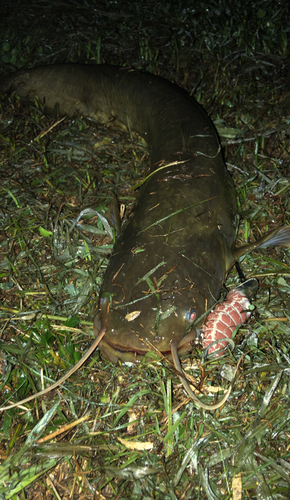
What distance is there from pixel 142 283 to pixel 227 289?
56 centimetres

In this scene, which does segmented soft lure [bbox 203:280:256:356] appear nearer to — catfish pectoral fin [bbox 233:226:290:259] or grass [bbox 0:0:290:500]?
grass [bbox 0:0:290:500]

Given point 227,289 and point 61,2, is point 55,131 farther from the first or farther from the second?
point 61,2

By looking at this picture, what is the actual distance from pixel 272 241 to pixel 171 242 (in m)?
0.66

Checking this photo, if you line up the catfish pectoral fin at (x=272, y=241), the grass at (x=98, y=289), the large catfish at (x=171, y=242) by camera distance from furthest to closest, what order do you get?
the catfish pectoral fin at (x=272, y=241) → the large catfish at (x=171, y=242) → the grass at (x=98, y=289)

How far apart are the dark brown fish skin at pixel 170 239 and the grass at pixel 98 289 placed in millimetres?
163

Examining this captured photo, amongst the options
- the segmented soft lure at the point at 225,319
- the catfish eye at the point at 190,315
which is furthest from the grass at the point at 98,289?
the catfish eye at the point at 190,315

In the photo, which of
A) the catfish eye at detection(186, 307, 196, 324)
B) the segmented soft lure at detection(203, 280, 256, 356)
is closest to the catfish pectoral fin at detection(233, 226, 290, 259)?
the segmented soft lure at detection(203, 280, 256, 356)

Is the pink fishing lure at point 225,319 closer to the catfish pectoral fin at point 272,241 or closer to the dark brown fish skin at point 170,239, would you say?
the dark brown fish skin at point 170,239

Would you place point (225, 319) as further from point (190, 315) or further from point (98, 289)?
point (98, 289)

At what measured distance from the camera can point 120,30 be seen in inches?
172

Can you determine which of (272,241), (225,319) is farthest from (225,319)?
(272,241)

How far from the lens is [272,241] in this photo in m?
2.28

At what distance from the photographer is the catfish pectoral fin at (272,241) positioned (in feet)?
7.38

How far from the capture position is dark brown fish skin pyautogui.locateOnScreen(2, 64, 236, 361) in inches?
69.7
